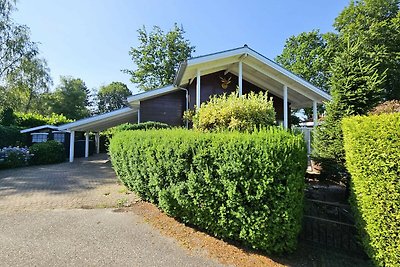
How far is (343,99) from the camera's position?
6438 millimetres

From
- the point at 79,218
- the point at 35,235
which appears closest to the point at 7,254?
the point at 35,235

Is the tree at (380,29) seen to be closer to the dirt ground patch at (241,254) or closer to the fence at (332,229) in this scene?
the fence at (332,229)

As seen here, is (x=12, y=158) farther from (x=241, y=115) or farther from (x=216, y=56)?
(x=241, y=115)

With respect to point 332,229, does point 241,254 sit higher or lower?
lower

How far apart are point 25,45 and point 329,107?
25.1 m

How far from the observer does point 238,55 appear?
11117mm

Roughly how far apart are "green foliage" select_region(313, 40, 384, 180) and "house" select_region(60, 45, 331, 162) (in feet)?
15.4

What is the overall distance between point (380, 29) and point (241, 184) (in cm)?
2476

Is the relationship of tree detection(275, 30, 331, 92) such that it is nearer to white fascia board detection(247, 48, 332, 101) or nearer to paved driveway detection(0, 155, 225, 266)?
white fascia board detection(247, 48, 332, 101)

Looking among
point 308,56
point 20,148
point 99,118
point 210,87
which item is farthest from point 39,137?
point 308,56

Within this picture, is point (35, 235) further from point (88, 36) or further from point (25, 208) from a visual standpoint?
point (88, 36)

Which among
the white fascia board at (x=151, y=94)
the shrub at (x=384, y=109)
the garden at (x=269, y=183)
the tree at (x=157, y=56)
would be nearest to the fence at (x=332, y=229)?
the garden at (x=269, y=183)

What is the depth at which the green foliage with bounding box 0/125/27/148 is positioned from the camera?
1723 cm

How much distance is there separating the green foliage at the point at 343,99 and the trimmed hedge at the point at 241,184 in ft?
9.73
